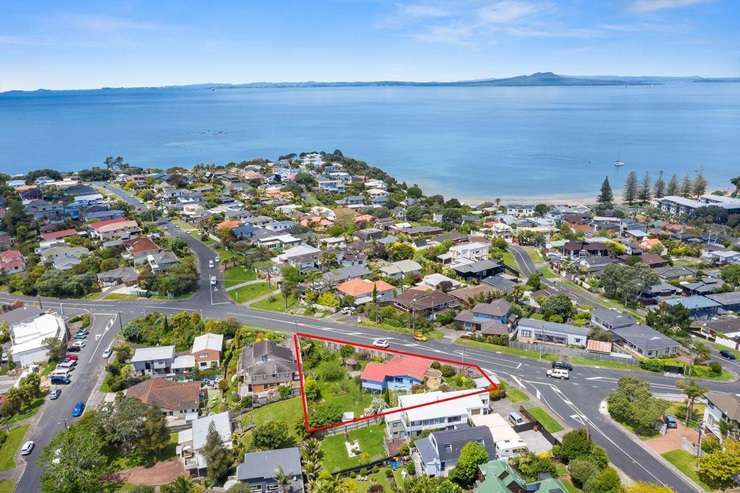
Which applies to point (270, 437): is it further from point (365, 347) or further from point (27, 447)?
point (27, 447)

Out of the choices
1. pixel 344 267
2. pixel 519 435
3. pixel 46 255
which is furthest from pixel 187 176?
pixel 519 435

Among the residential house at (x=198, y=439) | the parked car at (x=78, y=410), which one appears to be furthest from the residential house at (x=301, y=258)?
the residential house at (x=198, y=439)

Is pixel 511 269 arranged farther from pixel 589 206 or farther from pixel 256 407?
pixel 589 206

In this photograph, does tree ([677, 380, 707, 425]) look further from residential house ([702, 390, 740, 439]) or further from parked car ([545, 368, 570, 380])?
parked car ([545, 368, 570, 380])

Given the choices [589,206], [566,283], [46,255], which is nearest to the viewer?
[566,283]

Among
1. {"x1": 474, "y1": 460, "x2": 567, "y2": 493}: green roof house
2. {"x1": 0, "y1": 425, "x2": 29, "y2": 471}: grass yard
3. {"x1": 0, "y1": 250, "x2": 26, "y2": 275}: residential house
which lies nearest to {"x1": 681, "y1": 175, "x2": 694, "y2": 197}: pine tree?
{"x1": 474, "y1": 460, "x2": 567, "y2": 493}: green roof house
